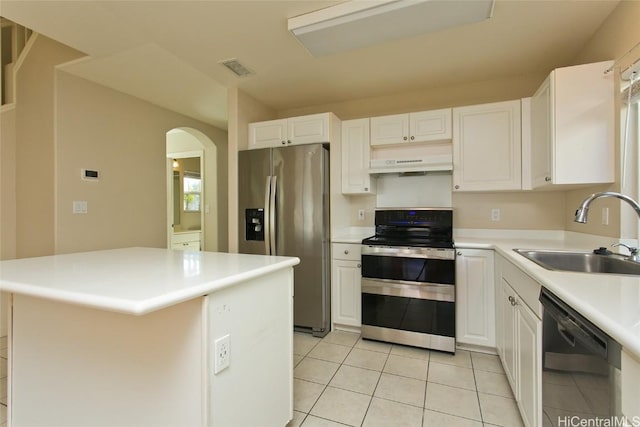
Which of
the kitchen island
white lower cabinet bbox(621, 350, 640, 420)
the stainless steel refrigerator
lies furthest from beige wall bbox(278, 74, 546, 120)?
white lower cabinet bbox(621, 350, 640, 420)

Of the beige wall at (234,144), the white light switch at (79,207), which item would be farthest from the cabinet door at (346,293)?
the white light switch at (79,207)

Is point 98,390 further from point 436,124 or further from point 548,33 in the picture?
point 548,33

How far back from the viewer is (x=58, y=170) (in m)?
2.66

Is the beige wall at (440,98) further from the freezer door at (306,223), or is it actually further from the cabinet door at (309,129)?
the freezer door at (306,223)

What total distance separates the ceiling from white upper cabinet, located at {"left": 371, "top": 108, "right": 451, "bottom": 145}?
1.26ft

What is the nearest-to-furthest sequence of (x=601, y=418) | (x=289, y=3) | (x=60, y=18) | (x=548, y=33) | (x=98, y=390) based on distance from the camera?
(x=601, y=418) → (x=98, y=390) → (x=289, y=3) → (x=60, y=18) → (x=548, y=33)

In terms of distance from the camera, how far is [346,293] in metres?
2.83

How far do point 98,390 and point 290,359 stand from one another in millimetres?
838

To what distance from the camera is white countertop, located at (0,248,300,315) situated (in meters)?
0.87

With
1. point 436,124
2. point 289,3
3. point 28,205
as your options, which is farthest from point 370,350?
point 28,205

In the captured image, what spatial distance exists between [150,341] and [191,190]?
4698mm

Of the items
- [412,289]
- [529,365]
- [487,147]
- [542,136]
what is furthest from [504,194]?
[529,365]

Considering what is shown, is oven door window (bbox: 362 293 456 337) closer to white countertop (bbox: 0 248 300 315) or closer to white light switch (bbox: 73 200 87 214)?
white countertop (bbox: 0 248 300 315)

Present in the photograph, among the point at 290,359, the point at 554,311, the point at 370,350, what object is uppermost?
the point at 554,311
